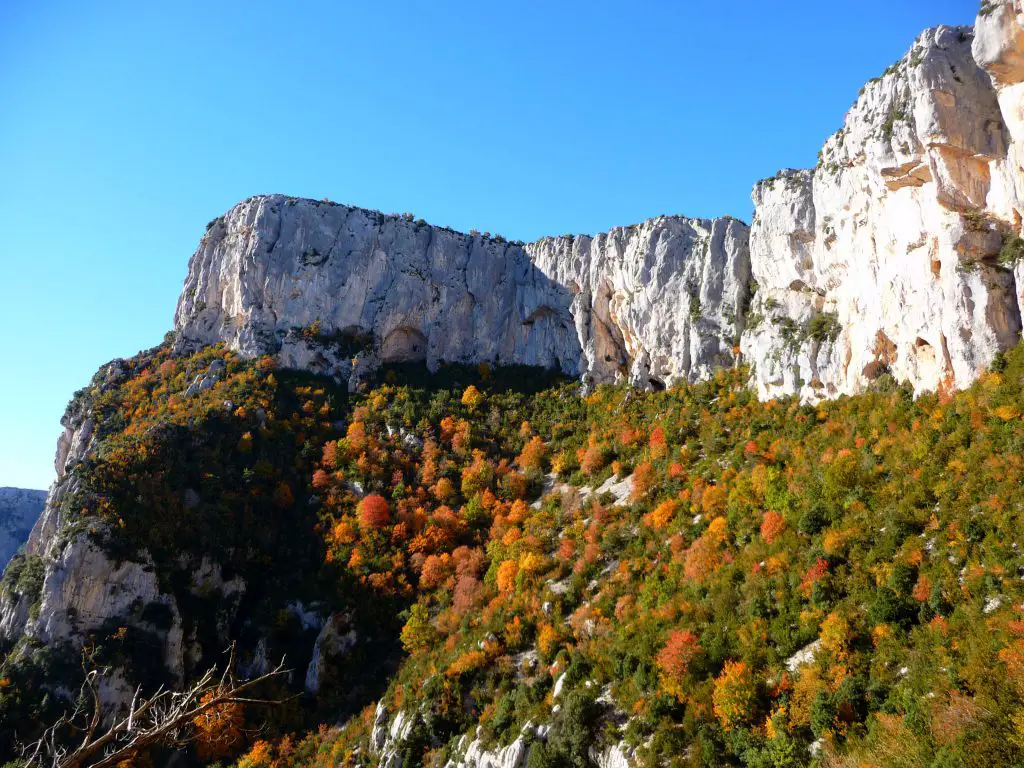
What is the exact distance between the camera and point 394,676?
33844mm

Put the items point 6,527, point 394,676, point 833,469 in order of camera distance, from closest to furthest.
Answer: point 833,469 → point 394,676 → point 6,527

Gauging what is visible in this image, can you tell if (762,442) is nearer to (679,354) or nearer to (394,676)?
(679,354)

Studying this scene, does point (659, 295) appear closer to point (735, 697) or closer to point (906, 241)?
point (906, 241)

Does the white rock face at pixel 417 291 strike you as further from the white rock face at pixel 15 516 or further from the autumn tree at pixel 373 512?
the white rock face at pixel 15 516

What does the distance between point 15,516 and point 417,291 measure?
8247cm

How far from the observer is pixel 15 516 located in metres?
101

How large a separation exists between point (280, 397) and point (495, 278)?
1005 inches

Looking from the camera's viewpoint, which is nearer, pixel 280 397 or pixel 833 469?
pixel 833 469

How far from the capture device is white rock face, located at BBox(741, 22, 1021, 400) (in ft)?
96.7

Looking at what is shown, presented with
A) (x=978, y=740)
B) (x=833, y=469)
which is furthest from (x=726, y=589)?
(x=978, y=740)

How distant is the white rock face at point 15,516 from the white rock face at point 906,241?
11003 centimetres

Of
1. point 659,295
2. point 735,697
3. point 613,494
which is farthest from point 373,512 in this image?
point 659,295

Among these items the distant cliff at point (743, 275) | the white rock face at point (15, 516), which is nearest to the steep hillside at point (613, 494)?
the distant cliff at point (743, 275)

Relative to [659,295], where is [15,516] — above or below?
below
